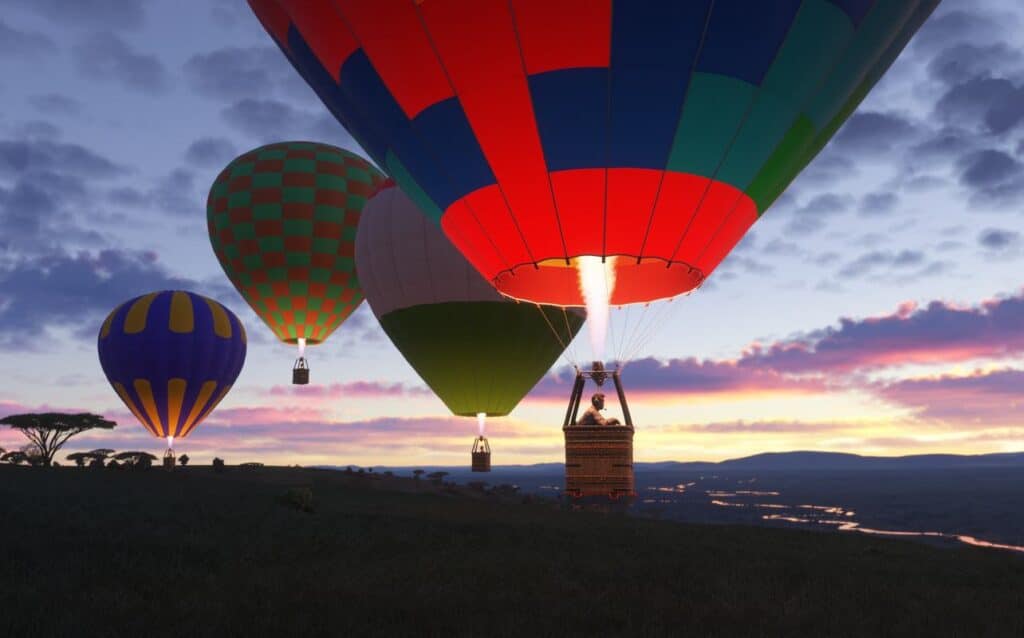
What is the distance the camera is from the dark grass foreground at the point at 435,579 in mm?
7645

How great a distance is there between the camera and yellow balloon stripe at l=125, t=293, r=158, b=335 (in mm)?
34125

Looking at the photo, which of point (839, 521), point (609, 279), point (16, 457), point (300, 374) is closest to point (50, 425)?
point (16, 457)

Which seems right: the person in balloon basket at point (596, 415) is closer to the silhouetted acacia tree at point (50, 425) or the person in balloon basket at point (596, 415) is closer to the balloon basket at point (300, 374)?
the balloon basket at point (300, 374)

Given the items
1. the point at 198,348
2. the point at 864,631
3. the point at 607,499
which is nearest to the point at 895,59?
the point at 607,499

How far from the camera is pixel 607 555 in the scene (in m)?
12.5

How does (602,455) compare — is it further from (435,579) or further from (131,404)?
(131,404)

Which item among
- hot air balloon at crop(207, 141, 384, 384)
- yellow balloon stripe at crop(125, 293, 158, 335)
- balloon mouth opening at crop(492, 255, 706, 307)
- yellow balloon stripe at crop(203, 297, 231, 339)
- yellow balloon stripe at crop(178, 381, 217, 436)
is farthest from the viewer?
yellow balloon stripe at crop(203, 297, 231, 339)

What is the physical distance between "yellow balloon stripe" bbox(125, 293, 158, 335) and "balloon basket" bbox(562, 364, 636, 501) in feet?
89.3

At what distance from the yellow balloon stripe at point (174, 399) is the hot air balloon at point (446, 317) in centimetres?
1204

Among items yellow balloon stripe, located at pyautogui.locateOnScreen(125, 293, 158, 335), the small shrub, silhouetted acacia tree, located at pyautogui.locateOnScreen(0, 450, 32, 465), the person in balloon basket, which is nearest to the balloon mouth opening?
the person in balloon basket

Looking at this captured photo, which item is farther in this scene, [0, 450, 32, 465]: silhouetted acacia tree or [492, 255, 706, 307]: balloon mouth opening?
[0, 450, 32, 465]: silhouetted acacia tree

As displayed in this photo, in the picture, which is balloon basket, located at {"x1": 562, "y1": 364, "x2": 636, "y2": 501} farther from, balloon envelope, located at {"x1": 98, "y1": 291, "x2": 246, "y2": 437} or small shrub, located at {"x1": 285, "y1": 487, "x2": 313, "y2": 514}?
balloon envelope, located at {"x1": 98, "y1": 291, "x2": 246, "y2": 437}

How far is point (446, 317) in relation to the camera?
78.7 ft

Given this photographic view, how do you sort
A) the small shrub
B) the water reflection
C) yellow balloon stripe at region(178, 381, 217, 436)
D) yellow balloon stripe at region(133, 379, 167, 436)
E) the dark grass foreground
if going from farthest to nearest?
the water reflection < yellow balloon stripe at region(178, 381, 217, 436) < yellow balloon stripe at region(133, 379, 167, 436) < the small shrub < the dark grass foreground
